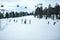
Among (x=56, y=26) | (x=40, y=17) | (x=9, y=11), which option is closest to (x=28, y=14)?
(x=40, y=17)

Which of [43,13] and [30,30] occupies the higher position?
[43,13]

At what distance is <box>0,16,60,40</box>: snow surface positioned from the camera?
1607 mm

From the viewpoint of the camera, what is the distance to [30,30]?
1.63m

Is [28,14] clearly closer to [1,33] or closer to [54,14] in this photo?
[54,14]

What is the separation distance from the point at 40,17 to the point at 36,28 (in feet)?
0.55

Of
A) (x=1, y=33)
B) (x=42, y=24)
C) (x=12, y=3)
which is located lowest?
(x=1, y=33)

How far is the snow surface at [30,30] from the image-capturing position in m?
1.61

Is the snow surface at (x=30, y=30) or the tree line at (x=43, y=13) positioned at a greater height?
the tree line at (x=43, y=13)

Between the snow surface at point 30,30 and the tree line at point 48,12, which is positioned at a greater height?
the tree line at point 48,12

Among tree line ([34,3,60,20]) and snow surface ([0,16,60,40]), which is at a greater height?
tree line ([34,3,60,20])

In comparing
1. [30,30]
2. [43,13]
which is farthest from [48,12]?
[30,30]

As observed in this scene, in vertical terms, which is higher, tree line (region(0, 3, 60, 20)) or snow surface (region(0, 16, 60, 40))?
tree line (region(0, 3, 60, 20))

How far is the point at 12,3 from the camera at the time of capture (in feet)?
5.42

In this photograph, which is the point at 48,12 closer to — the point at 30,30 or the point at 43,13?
the point at 43,13
